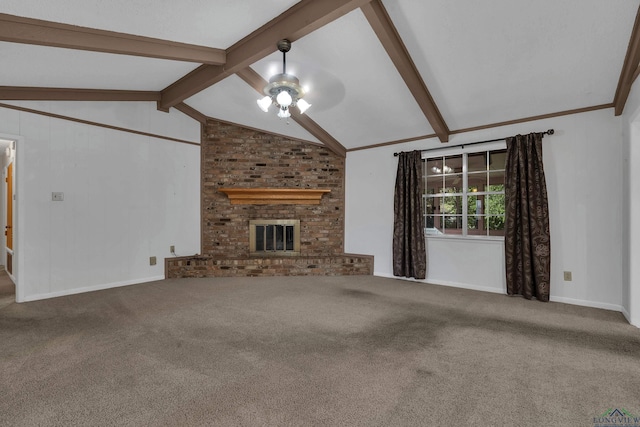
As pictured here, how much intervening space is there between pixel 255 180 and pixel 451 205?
3.19m

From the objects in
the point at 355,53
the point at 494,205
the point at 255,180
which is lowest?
the point at 494,205

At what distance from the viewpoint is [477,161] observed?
4.62 metres

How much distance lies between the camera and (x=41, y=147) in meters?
3.64

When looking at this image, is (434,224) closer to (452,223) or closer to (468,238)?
(452,223)

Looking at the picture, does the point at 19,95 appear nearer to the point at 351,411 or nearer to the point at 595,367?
the point at 351,411

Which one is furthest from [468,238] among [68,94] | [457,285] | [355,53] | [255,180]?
[68,94]

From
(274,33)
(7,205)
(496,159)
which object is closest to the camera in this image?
(274,33)

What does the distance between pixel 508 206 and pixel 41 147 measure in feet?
18.7

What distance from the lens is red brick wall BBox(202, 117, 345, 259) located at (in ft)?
17.2

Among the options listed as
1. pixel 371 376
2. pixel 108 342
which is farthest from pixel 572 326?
pixel 108 342

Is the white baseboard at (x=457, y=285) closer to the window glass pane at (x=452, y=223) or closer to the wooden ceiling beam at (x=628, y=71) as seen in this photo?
the window glass pane at (x=452, y=223)

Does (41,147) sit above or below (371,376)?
above

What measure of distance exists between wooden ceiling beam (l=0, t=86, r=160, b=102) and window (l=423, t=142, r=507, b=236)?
4.23 meters

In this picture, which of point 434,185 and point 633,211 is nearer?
point 633,211
